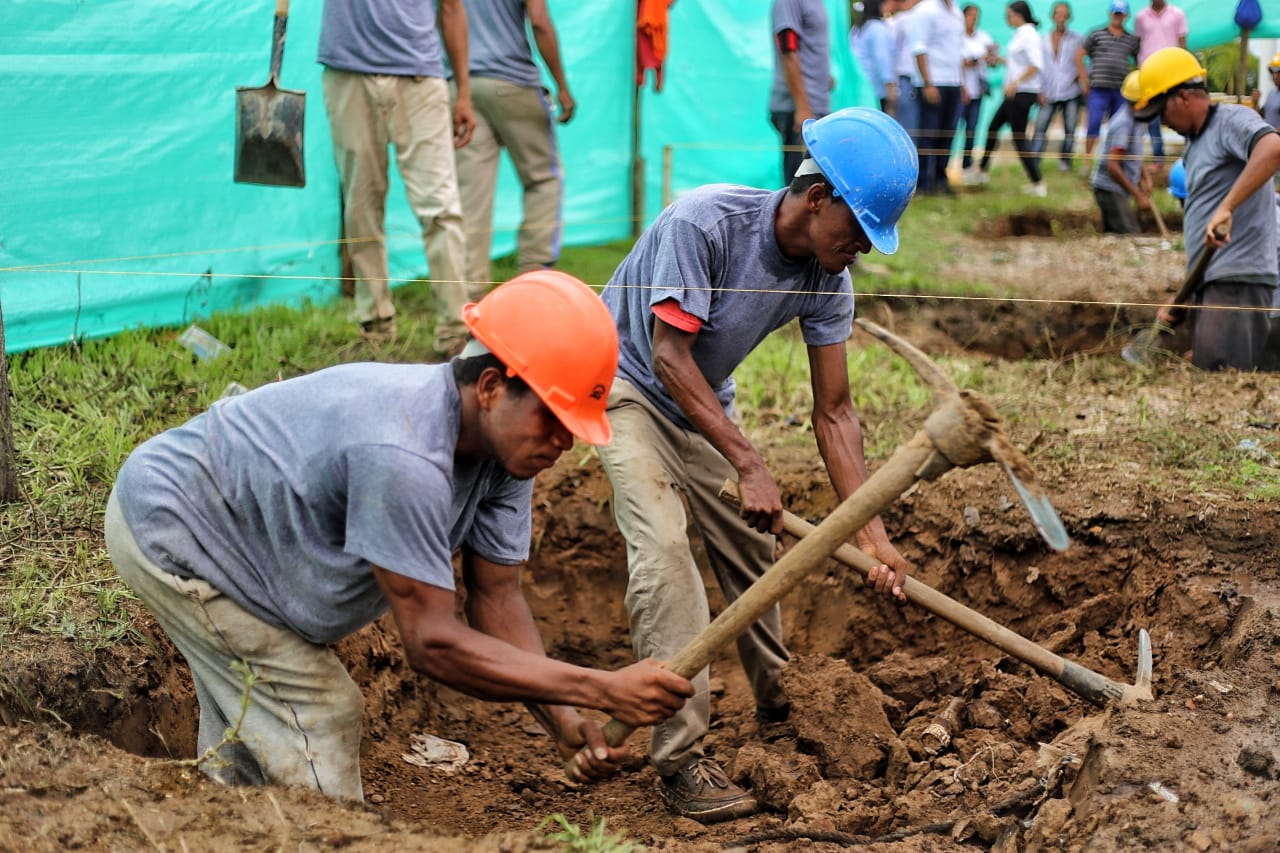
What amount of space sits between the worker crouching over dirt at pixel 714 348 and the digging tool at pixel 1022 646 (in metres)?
0.09

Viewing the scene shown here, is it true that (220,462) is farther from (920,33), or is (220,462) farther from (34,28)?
(920,33)

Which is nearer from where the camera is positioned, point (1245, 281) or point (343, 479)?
point (343, 479)

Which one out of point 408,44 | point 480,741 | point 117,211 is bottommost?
point 480,741

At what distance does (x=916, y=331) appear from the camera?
25.8 ft

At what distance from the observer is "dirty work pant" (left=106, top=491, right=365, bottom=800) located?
3.00 meters

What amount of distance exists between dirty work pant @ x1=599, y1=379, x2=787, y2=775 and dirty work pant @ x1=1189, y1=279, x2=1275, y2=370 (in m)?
3.50

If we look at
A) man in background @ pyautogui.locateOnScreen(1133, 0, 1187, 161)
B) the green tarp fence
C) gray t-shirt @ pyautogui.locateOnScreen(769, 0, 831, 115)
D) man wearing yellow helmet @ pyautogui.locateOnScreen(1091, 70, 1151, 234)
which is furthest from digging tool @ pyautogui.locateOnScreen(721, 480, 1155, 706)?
man in background @ pyautogui.locateOnScreen(1133, 0, 1187, 161)

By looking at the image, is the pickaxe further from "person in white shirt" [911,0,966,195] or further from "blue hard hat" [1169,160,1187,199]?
"person in white shirt" [911,0,966,195]

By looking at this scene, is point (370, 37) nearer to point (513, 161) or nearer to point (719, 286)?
point (513, 161)

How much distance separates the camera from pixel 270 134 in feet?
19.4

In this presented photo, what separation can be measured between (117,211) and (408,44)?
1555 millimetres

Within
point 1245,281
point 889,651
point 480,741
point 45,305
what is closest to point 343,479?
point 480,741

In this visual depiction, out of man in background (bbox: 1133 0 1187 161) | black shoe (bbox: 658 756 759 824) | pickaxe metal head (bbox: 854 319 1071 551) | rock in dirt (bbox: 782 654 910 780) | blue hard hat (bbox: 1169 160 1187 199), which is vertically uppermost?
man in background (bbox: 1133 0 1187 161)

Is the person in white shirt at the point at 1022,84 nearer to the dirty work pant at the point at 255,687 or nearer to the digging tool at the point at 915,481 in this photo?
the digging tool at the point at 915,481
